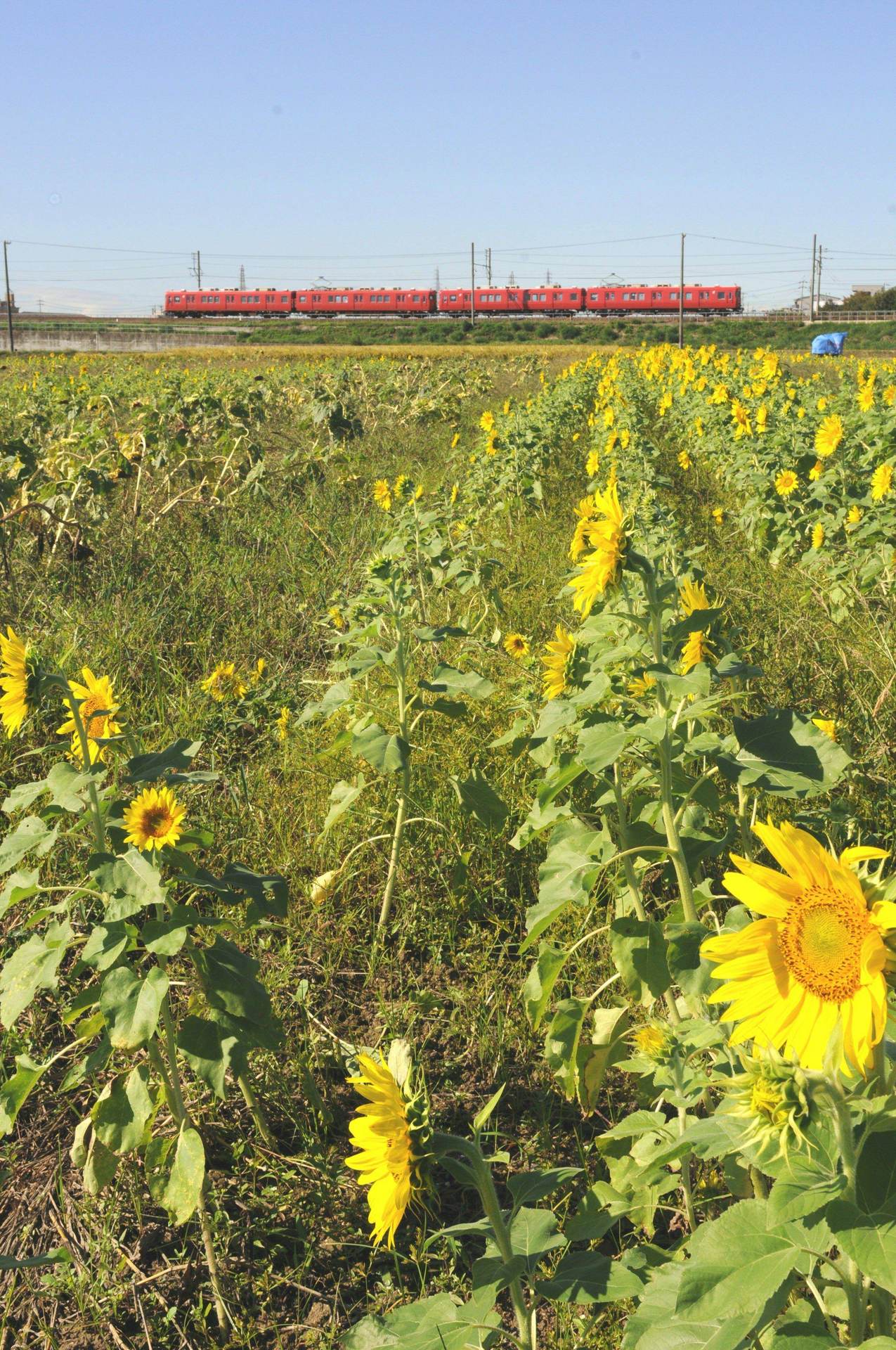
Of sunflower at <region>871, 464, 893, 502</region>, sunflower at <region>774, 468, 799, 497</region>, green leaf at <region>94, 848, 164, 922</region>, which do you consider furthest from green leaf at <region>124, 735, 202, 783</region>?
sunflower at <region>774, 468, 799, 497</region>

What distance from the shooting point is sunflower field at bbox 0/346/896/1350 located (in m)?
1.14

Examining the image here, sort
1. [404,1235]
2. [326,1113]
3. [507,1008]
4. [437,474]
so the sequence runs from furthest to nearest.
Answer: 1. [437,474]
2. [507,1008]
3. [326,1113]
4. [404,1235]

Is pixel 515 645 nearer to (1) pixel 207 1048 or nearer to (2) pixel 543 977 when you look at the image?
(2) pixel 543 977

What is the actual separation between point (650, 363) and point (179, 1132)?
18.1 metres

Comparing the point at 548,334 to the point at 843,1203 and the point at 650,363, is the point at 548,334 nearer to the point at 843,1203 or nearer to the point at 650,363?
the point at 650,363

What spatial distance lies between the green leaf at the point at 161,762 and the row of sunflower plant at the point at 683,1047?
76 centimetres

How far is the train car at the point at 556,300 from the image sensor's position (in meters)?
63.4

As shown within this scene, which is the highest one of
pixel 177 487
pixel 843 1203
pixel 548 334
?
pixel 548 334

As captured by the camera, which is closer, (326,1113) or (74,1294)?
(74,1294)

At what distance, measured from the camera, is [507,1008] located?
2.71 metres

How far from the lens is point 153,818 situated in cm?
202

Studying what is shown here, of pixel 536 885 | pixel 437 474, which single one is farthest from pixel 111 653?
pixel 437 474

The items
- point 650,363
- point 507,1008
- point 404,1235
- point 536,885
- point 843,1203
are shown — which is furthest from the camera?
point 650,363

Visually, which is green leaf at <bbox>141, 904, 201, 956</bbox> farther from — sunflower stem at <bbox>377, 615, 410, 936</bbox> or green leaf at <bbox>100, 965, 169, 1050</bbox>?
sunflower stem at <bbox>377, 615, 410, 936</bbox>
